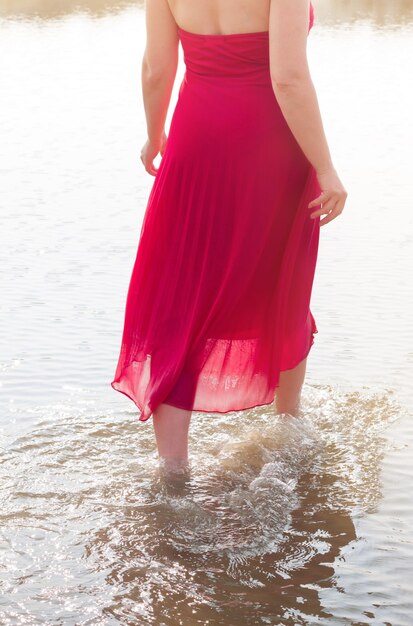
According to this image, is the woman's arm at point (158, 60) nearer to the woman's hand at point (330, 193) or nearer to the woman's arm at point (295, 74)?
the woman's arm at point (295, 74)

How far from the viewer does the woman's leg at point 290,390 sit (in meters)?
3.46

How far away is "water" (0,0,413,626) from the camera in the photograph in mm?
2748

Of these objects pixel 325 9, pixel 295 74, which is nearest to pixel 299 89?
pixel 295 74

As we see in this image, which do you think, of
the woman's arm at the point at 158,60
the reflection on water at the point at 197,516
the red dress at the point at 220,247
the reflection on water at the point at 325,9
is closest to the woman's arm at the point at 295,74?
the red dress at the point at 220,247

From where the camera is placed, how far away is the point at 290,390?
3527 mm

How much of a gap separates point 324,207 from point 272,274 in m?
0.25

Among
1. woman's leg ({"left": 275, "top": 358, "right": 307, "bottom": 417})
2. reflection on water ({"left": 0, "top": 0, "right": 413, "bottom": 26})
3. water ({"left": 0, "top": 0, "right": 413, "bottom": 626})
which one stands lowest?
reflection on water ({"left": 0, "top": 0, "right": 413, "bottom": 26})

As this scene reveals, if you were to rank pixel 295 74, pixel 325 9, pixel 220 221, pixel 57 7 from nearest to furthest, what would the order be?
pixel 295 74
pixel 220 221
pixel 57 7
pixel 325 9

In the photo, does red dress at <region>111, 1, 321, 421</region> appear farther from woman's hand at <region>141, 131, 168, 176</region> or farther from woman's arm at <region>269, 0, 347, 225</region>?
woman's hand at <region>141, 131, 168, 176</region>

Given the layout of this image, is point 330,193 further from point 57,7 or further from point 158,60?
point 57,7

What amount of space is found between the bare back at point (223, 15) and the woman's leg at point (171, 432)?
977 millimetres

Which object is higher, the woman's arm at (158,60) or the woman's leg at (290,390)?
the woman's arm at (158,60)

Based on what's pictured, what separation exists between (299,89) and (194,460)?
44.7 inches

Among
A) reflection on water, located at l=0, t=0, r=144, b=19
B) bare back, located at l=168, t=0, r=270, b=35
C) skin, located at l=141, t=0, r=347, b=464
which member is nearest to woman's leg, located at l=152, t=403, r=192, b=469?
skin, located at l=141, t=0, r=347, b=464
